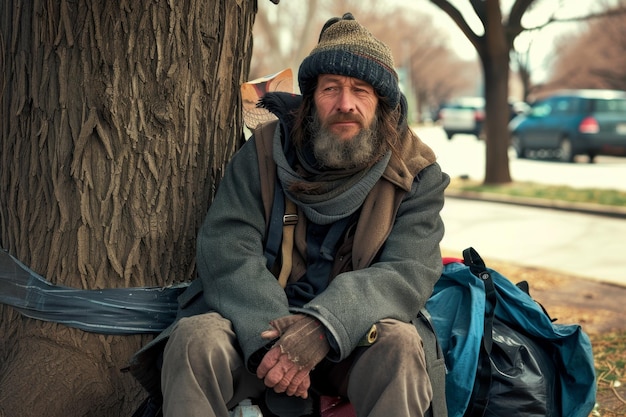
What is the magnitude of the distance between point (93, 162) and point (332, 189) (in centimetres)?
91

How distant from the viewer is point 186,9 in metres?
3.29

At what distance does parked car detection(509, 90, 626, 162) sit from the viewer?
63.3 ft

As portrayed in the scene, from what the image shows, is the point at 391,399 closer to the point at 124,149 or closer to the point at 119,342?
the point at 119,342

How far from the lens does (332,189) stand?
10.2 ft

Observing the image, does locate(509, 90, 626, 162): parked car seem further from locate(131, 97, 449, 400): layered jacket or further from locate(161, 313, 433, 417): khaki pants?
locate(161, 313, 433, 417): khaki pants

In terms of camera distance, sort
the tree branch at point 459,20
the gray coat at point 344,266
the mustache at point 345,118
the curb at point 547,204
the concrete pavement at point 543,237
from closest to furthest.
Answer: the gray coat at point 344,266, the mustache at point 345,118, the concrete pavement at point 543,237, the curb at point 547,204, the tree branch at point 459,20

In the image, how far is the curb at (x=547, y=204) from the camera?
11.2 metres

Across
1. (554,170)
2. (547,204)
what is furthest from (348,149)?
(554,170)

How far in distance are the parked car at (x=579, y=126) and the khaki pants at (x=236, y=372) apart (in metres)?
17.7

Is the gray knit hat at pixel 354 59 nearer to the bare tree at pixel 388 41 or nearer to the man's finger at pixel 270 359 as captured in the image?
the man's finger at pixel 270 359

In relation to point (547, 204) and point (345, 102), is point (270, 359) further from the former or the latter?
point (547, 204)

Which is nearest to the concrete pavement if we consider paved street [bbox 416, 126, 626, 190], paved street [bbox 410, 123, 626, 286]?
paved street [bbox 410, 123, 626, 286]

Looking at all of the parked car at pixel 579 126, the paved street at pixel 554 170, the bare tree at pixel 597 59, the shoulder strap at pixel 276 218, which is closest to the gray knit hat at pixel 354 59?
the shoulder strap at pixel 276 218

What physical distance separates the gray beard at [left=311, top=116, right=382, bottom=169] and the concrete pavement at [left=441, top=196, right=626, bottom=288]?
4.36 meters
